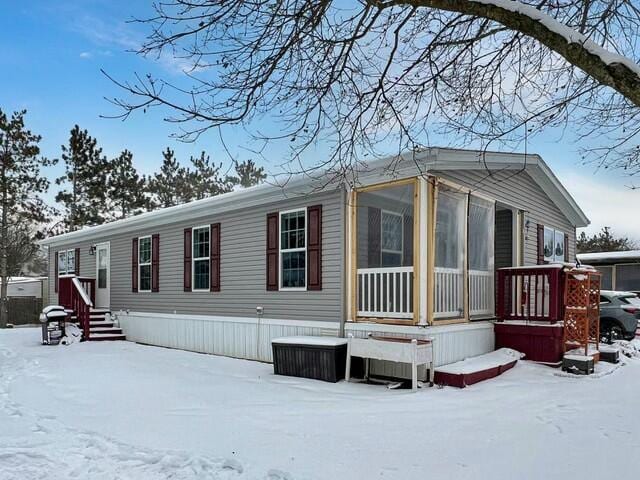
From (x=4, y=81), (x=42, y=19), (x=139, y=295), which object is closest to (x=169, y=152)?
(x=139, y=295)

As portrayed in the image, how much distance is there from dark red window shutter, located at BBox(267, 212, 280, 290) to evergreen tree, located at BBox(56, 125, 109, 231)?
1795 cm

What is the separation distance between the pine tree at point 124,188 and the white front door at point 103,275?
37.5 ft

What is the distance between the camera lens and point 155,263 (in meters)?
12.4

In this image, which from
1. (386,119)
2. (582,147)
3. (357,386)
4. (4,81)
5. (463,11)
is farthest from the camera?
(4,81)

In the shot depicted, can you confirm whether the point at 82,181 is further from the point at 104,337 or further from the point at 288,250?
the point at 288,250

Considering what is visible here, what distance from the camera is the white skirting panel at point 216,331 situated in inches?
348

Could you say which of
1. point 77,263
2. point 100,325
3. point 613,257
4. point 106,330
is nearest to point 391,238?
point 106,330

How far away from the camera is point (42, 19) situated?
249 inches

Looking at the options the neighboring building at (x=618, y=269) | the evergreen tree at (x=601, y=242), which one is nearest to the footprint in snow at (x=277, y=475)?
the neighboring building at (x=618, y=269)

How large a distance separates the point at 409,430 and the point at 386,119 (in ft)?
10.7

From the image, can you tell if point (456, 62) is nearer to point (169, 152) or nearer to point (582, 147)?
point (582, 147)

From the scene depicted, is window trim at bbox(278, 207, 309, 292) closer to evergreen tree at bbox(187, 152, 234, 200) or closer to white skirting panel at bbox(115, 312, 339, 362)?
white skirting panel at bbox(115, 312, 339, 362)

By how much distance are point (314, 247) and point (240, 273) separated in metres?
2.24

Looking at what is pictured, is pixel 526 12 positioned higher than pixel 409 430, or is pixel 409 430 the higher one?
pixel 526 12
